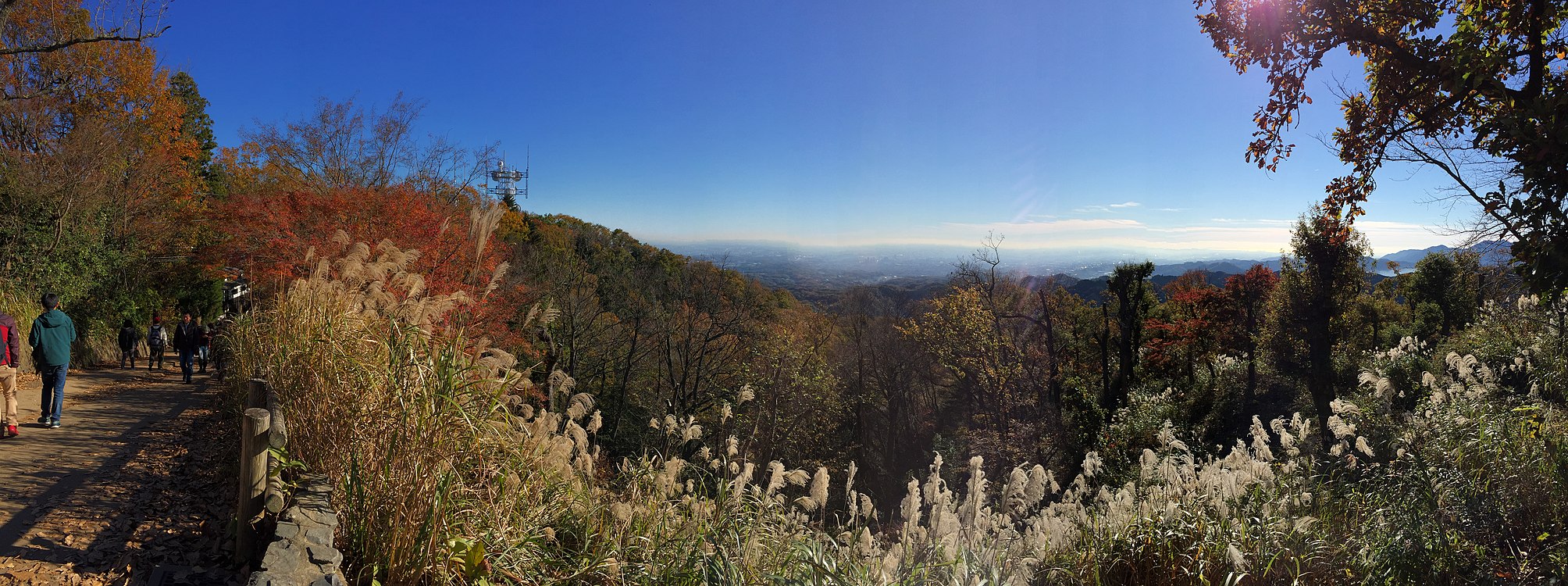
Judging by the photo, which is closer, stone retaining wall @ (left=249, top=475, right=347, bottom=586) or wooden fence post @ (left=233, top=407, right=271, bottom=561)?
stone retaining wall @ (left=249, top=475, right=347, bottom=586)

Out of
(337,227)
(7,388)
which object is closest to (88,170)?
(337,227)

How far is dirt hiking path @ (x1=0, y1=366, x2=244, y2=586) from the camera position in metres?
3.11

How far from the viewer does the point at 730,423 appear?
22.0 m

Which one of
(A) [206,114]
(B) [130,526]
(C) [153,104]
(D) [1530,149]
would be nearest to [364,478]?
(B) [130,526]

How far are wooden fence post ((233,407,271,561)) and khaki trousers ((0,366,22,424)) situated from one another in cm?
481

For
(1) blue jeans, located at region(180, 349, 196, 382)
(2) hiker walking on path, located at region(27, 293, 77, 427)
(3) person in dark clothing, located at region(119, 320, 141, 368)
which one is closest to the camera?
(2) hiker walking on path, located at region(27, 293, 77, 427)

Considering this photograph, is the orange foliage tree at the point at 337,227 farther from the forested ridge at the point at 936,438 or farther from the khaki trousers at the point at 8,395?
the khaki trousers at the point at 8,395

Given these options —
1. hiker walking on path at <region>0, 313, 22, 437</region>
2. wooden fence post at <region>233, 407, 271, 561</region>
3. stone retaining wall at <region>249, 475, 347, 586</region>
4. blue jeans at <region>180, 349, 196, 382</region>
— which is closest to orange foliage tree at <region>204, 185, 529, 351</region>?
blue jeans at <region>180, 349, 196, 382</region>

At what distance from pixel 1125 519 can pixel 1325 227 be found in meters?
3.09

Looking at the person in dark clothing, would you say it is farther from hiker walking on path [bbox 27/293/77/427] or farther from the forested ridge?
hiker walking on path [bbox 27/293/77/427]

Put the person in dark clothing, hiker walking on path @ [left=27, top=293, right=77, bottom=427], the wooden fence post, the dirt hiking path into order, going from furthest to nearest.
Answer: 1. the person in dark clothing
2. hiker walking on path @ [left=27, top=293, right=77, bottom=427]
3. the dirt hiking path
4. the wooden fence post

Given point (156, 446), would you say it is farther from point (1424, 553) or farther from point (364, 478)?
point (1424, 553)

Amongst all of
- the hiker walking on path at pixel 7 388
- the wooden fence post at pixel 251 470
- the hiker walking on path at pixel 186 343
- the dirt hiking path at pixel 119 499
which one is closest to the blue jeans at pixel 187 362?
the hiker walking on path at pixel 186 343

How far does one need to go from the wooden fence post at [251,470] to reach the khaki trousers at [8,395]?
4807 millimetres
